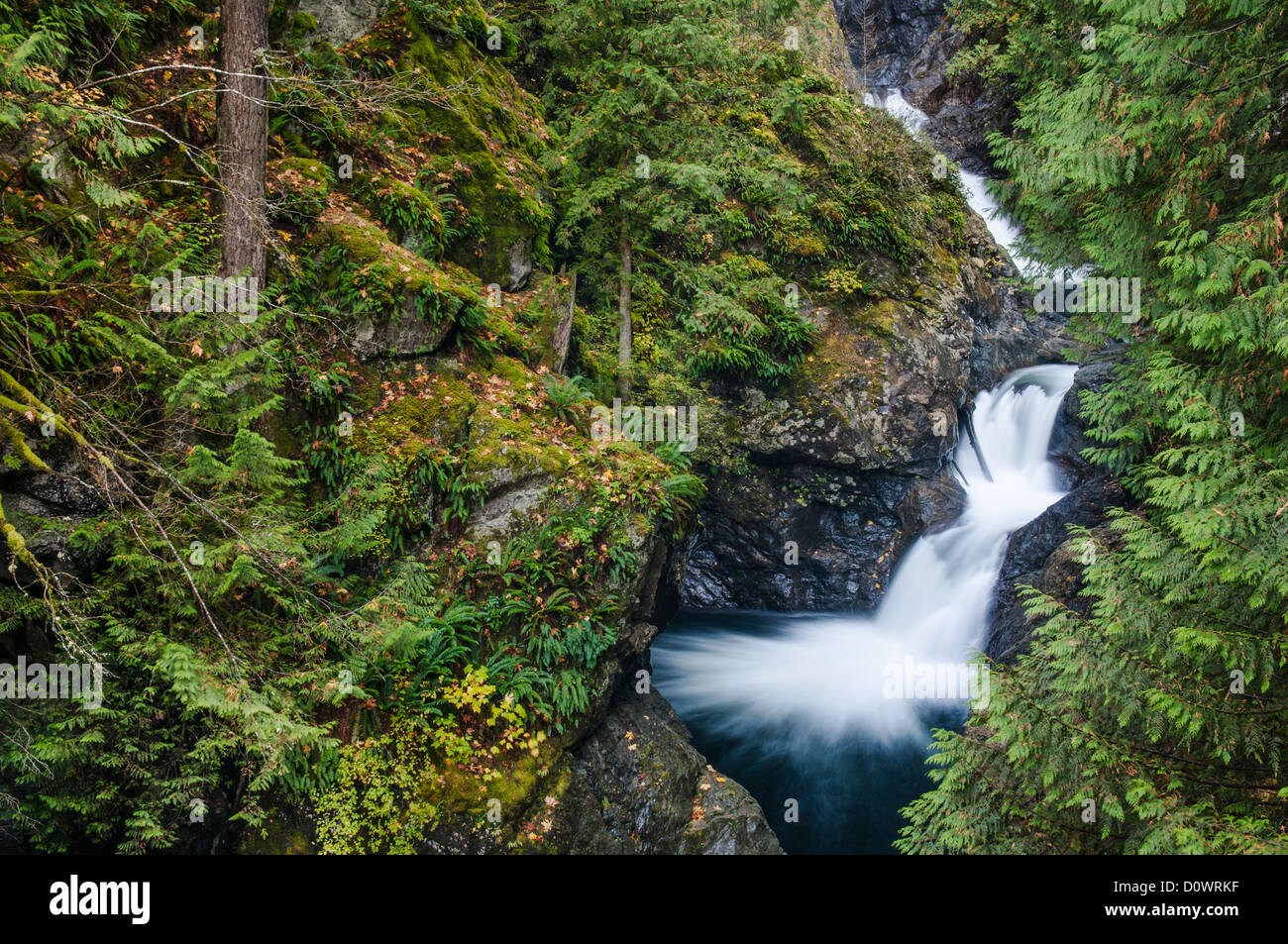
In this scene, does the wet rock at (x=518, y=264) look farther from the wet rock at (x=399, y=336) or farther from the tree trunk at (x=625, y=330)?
the wet rock at (x=399, y=336)

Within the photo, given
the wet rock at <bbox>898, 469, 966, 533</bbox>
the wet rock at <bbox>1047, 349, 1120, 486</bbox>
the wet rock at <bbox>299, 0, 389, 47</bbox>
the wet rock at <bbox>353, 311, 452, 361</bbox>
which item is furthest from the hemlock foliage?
the wet rock at <bbox>299, 0, 389, 47</bbox>

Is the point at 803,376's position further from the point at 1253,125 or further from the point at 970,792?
the point at 970,792

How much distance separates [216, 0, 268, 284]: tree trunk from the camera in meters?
6.44

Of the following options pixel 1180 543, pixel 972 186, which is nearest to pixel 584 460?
pixel 1180 543

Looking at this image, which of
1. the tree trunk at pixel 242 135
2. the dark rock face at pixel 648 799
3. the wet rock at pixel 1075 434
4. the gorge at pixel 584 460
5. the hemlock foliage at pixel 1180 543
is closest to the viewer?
the hemlock foliage at pixel 1180 543

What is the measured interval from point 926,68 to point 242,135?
2428cm

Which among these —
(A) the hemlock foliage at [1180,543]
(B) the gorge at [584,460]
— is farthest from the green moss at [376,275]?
(A) the hemlock foliage at [1180,543]

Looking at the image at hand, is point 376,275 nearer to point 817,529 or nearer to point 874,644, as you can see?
point 817,529

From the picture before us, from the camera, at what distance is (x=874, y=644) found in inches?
482

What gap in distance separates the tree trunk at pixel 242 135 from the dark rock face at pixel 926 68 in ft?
68.4

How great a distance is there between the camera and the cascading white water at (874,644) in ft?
35.0

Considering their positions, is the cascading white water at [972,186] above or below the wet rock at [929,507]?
above
